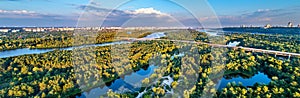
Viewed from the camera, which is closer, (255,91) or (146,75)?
(255,91)

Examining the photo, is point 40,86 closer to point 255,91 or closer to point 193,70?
point 193,70

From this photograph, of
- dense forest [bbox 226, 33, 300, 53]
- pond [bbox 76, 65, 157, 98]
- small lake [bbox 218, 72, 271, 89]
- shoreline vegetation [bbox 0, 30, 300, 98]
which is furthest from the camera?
dense forest [bbox 226, 33, 300, 53]

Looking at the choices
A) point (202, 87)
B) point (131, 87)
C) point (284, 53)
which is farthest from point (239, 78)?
point (284, 53)

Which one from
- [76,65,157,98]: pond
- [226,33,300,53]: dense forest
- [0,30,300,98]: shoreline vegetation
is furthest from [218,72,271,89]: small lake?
[226,33,300,53]: dense forest

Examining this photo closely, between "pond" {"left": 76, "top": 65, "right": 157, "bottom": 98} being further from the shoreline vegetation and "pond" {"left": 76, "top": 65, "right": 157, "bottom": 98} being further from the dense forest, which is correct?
the dense forest

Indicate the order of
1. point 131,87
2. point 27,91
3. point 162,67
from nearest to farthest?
point 27,91
point 131,87
point 162,67

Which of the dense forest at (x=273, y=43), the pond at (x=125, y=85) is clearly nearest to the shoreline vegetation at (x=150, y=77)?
the pond at (x=125, y=85)

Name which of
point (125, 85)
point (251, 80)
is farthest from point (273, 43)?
point (125, 85)

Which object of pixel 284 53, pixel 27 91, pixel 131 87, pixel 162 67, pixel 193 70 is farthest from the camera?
pixel 284 53
